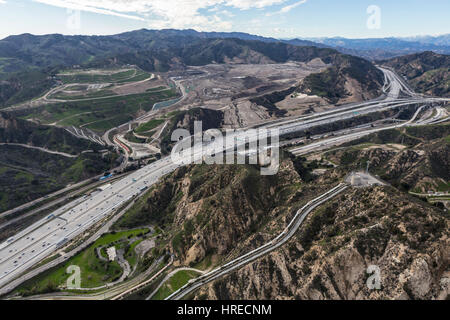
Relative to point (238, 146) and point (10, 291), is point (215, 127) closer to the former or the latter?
point (238, 146)

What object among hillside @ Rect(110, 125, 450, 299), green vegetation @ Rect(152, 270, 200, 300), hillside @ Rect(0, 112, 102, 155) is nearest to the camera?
hillside @ Rect(110, 125, 450, 299)

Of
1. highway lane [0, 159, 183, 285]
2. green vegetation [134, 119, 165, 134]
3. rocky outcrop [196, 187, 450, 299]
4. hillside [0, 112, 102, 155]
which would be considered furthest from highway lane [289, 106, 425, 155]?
hillside [0, 112, 102, 155]

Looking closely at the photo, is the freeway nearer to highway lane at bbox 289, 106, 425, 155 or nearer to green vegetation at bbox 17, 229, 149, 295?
green vegetation at bbox 17, 229, 149, 295

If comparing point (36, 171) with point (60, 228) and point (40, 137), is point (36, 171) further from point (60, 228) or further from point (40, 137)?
point (60, 228)

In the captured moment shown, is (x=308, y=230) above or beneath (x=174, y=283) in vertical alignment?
above

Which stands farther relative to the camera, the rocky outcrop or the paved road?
the paved road

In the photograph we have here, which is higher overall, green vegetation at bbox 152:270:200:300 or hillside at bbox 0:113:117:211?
hillside at bbox 0:113:117:211

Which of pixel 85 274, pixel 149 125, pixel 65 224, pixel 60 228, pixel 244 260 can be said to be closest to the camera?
pixel 244 260

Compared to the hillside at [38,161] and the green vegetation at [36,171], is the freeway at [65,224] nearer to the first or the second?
the green vegetation at [36,171]

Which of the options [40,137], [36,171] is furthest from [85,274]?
[40,137]
